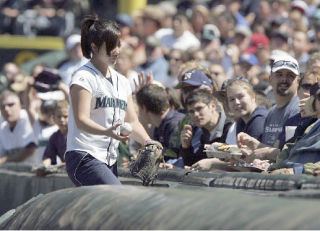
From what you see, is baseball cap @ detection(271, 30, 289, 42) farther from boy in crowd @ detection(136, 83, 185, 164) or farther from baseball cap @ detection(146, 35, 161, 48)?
boy in crowd @ detection(136, 83, 185, 164)

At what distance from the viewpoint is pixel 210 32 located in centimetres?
1239

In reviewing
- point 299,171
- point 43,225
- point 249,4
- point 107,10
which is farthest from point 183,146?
point 107,10

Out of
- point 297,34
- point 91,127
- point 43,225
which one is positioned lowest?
point 43,225

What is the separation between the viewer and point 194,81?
8.53 meters

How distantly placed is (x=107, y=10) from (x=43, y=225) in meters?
14.2

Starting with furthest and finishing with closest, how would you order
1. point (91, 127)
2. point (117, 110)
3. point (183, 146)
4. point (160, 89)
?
point (160, 89) < point (183, 146) < point (117, 110) < point (91, 127)

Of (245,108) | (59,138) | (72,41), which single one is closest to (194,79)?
(245,108)

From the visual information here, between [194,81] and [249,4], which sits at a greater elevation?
[249,4]

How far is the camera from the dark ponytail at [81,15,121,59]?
588 cm

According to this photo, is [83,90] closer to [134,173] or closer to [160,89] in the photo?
[134,173]

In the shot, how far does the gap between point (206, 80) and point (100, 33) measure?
2.87 m

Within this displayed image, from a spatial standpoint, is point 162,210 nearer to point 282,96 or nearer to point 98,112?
point 98,112

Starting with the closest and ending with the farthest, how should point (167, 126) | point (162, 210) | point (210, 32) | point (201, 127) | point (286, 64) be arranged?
point (162, 210)
point (286, 64)
point (201, 127)
point (167, 126)
point (210, 32)

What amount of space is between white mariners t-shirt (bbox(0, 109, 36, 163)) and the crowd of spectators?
16mm
